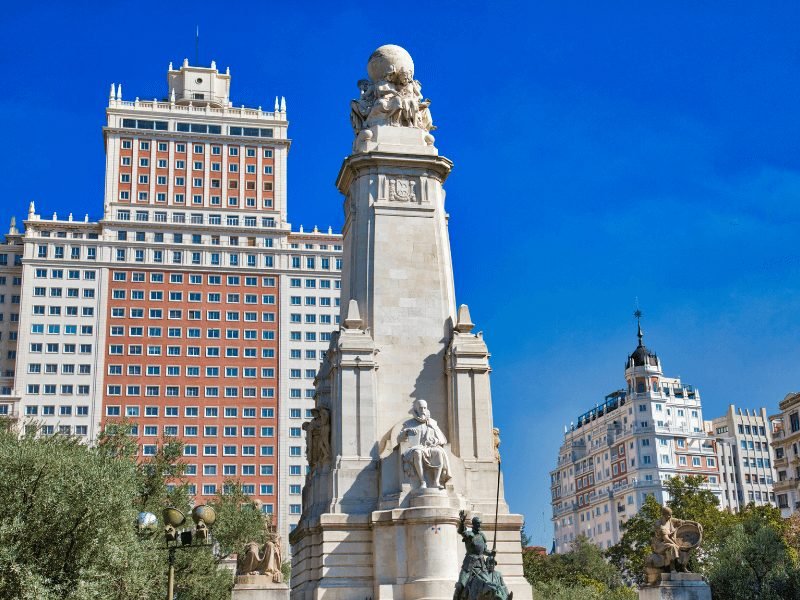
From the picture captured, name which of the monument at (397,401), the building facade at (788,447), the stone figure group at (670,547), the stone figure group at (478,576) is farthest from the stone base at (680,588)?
the building facade at (788,447)

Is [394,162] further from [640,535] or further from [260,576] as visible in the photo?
[640,535]

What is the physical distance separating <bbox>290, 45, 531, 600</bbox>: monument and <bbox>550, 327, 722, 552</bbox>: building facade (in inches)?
3744

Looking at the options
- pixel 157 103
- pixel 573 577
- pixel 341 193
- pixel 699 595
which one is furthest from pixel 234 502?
pixel 157 103

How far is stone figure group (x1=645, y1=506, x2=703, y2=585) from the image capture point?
1237 inches

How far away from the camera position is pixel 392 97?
36281mm

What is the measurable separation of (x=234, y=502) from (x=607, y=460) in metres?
75.7

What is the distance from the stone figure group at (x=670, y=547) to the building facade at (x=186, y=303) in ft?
255

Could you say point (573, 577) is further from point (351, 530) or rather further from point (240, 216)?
point (240, 216)

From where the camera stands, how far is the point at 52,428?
348ft

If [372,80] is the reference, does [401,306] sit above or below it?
below

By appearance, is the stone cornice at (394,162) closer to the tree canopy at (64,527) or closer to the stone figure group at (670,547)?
the tree canopy at (64,527)

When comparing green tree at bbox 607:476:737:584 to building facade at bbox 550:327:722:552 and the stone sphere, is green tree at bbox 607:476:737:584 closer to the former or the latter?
the stone sphere

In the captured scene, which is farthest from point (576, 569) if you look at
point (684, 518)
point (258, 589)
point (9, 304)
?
point (9, 304)

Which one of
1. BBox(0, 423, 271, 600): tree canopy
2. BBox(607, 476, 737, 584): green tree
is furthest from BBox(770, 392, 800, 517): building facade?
BBox(0, 423, 271, 600): tree canopy
